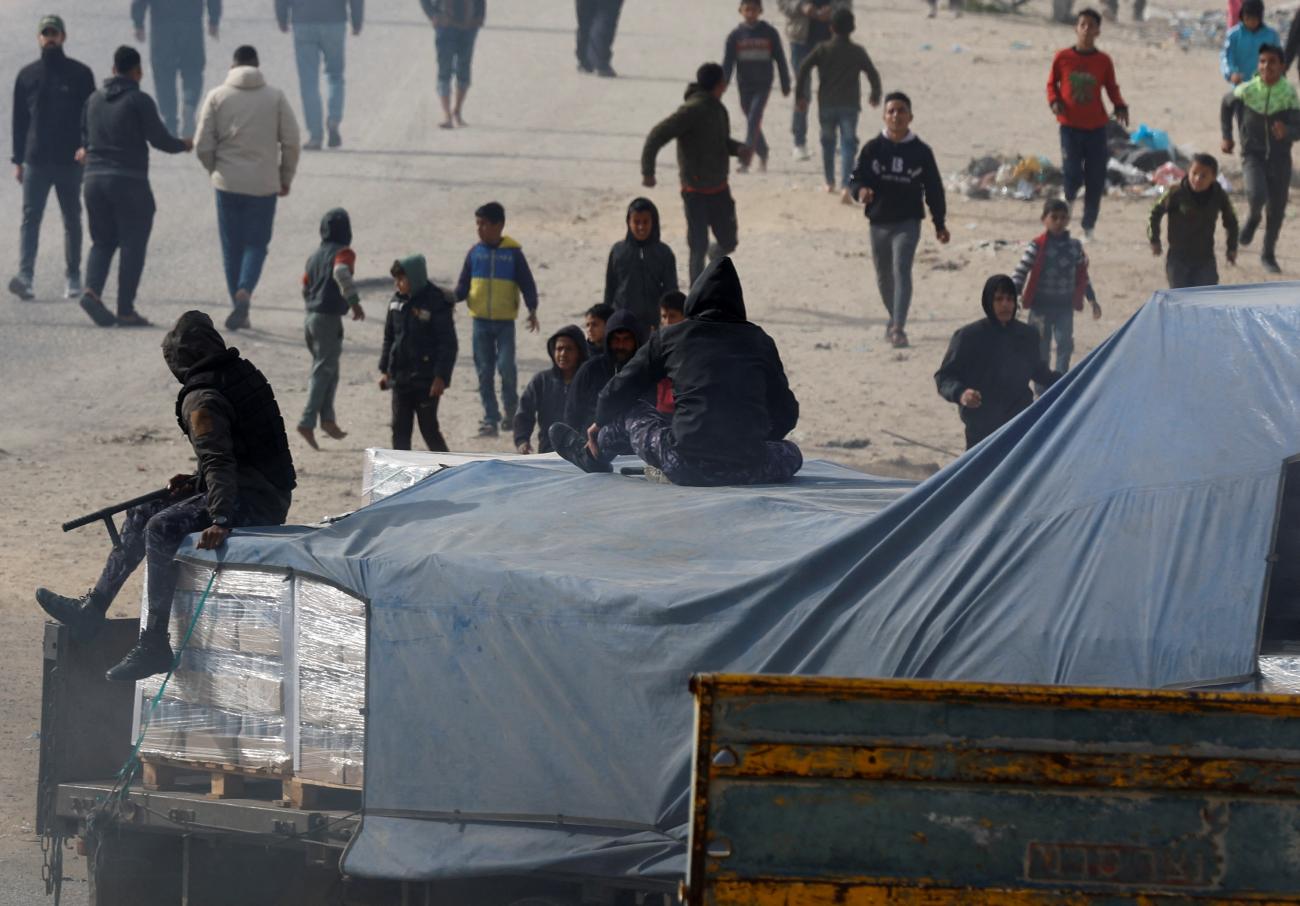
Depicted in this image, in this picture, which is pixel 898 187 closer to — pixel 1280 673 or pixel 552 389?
pixel 552 389

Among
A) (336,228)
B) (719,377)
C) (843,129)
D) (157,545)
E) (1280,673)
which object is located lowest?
(157,545)

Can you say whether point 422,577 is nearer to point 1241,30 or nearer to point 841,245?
point 841,245

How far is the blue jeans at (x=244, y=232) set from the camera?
46.8 feet

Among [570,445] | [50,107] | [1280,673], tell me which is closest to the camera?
[1280,673]

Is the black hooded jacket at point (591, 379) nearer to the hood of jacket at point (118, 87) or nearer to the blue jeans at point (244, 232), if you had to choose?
the blue jeans at point (244, 232)

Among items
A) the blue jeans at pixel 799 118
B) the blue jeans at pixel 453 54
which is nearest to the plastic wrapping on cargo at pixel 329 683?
the blue jeans at pixel 799 118

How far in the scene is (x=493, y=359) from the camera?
1234cm

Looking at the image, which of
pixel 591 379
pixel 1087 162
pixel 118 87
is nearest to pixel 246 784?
pixel 591 379

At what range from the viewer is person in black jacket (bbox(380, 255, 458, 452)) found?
11047 mm

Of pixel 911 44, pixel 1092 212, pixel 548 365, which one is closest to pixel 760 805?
pixel 548 365

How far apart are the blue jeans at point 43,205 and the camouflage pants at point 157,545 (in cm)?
803

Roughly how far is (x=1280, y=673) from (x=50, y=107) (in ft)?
37.9

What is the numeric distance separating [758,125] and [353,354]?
6069 millimetres

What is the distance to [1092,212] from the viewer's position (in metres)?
15.6
